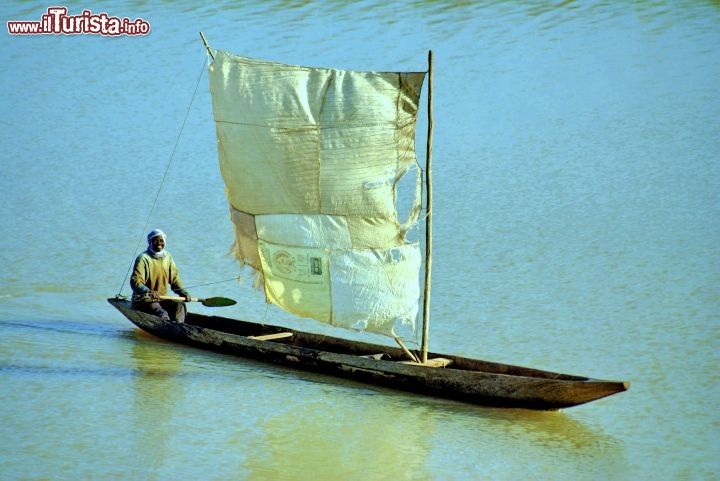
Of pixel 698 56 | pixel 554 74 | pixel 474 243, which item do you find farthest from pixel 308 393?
pixel 698 56

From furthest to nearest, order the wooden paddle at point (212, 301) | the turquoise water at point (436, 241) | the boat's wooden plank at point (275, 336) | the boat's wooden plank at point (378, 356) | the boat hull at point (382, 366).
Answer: the wooden paddle at point (212, 301) < the boat's wooden plank at point (275, 336) < the boat's wooden plank at point (378, 356) < the boat hull at point (382, 366) < the turquoise water at point (436, 241)

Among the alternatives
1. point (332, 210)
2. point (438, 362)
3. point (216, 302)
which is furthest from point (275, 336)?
point (438, 362)

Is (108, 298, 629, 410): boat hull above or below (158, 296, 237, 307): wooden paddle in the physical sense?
below

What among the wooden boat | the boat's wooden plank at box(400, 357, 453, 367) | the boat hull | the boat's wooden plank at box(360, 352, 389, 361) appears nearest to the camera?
Result: the boat hull

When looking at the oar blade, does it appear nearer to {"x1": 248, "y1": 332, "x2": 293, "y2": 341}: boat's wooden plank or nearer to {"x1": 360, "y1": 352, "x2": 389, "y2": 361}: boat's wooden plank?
{"x1": 248, "y1": 332, "x2": 293, "y2": 341}: boat's wooden plank

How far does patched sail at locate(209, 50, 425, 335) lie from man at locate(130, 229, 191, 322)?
90 cm

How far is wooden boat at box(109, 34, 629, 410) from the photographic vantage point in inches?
330

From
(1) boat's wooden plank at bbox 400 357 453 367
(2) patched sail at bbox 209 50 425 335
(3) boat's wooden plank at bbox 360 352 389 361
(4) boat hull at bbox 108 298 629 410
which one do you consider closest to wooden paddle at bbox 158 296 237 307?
(4) boat hull at bbox 108 298 629 410

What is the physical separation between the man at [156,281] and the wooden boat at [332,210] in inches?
10.4

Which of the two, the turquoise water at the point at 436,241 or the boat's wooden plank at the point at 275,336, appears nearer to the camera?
the turquoise water at the point at 436,241

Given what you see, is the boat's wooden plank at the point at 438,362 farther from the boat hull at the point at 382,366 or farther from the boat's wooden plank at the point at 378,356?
the boat's wooden plank at the point at 378,356

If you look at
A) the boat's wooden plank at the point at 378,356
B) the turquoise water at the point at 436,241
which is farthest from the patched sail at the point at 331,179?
the turquoise water at the point at 436,241

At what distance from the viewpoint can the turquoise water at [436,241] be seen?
7180 millimetres

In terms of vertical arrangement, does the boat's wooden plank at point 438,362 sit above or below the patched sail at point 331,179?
below
